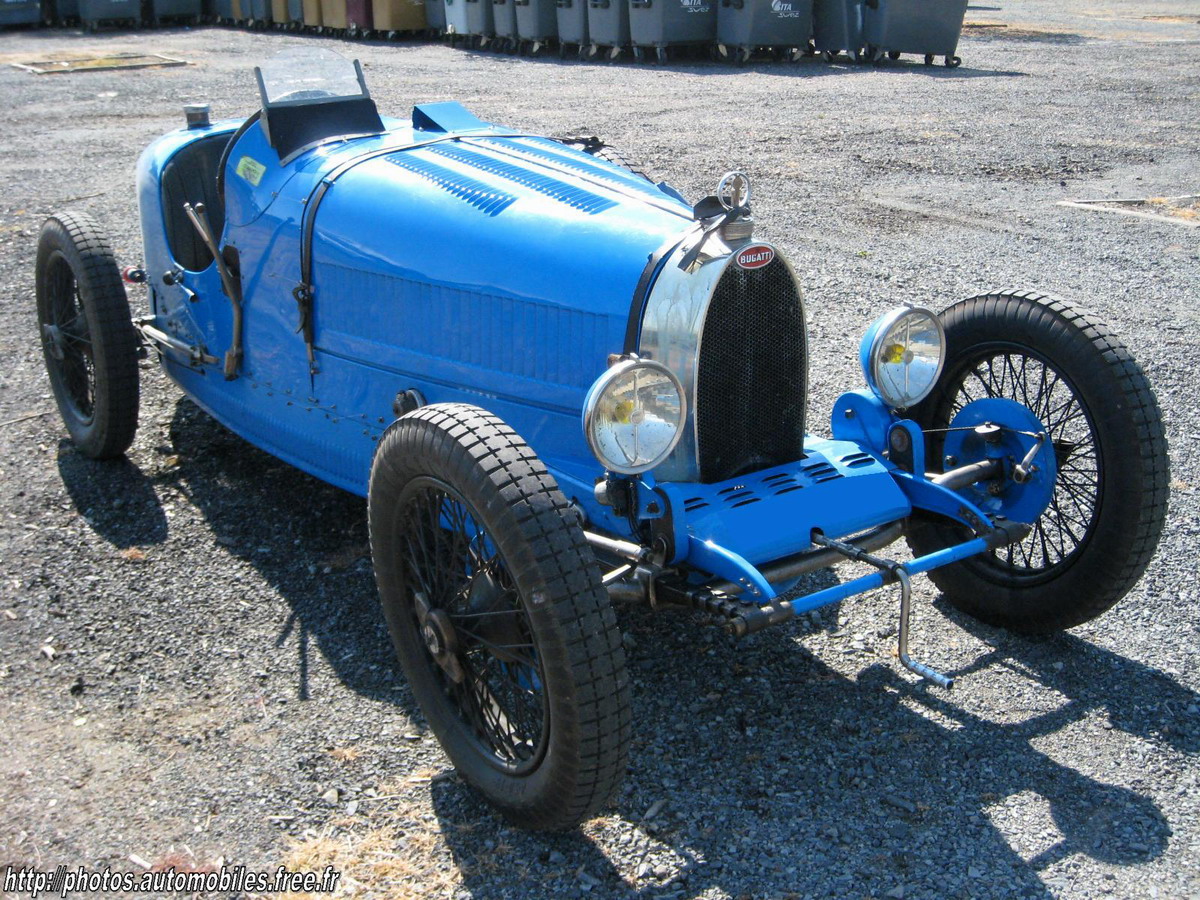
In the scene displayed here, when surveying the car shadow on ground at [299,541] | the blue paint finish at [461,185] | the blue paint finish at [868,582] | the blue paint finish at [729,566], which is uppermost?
the blue paint finish at [461,185]

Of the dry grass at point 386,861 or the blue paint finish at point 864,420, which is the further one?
the blue paint finish at point 864,420

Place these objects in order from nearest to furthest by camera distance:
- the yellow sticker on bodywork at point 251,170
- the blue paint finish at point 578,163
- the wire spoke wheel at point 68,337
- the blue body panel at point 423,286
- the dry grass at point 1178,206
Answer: the blue body panel at point 423,286
the blue paint finish at point 578,163
the yellow sticker on bodywork at point 251,170
the wire spoke wheel at point 68,337
the dry grass at point 1178,206

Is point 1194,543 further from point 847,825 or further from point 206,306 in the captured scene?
point 206,306

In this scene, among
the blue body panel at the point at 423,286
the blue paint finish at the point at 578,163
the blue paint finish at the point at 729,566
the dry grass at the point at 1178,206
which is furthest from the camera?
the dry grass at the point at 1178,206

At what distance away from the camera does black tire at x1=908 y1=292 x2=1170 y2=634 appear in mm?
3354

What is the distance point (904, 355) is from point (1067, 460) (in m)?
0.62

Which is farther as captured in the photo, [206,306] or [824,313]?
[824,313]

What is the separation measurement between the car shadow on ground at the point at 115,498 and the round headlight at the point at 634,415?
7.66ft

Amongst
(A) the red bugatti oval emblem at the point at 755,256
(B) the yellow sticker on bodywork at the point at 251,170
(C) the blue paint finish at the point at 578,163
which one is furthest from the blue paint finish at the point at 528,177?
(B) the yellow sticker on bodywork at the point at 251,170

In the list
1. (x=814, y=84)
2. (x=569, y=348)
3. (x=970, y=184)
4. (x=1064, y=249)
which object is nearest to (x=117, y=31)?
(x=814, y=84)

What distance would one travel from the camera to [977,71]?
17.1 m

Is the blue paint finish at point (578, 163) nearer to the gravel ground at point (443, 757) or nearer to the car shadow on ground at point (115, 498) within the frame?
the gravel ground at point (443, 757)

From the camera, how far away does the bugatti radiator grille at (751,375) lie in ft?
10.9

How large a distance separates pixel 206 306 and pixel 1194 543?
405 cm
